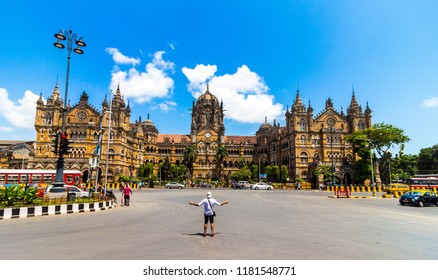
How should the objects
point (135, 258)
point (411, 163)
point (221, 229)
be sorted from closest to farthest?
point (135, 258) → point (221, 229) → point (411, 163)

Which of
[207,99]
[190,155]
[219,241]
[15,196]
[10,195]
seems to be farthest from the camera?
[207,99]

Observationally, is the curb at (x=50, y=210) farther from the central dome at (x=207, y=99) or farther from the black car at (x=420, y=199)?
the central dome at (x=207, y=99)

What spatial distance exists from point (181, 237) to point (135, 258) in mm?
2428

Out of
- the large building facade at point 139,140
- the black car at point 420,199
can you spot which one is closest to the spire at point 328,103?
the large building facade at point 139,140

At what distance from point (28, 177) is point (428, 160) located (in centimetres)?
9649

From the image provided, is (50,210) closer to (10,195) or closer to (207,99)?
(10,195)

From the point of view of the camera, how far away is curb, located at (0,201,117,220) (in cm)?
1265

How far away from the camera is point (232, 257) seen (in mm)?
6391

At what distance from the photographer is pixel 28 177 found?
31.4m

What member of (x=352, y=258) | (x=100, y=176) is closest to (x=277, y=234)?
(x=352, y=258)

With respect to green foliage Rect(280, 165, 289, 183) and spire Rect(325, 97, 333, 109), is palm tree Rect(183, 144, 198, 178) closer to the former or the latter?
green foliage Rect(280, 165, 289, 183)

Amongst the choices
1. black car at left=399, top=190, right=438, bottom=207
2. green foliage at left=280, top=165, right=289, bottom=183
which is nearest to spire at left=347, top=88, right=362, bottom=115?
green foliage at left=280, top=165, right=289, bottom=183

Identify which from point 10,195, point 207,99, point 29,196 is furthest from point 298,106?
point 10,195
